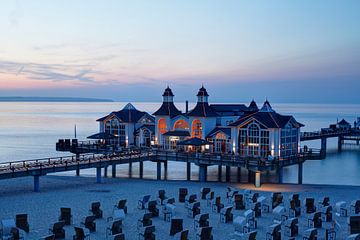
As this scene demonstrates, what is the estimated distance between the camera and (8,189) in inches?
1104

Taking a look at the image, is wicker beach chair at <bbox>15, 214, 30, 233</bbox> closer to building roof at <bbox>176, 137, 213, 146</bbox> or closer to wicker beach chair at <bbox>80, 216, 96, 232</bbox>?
wicker beach chair at <bbox>80, 216, 96, 232</bbox>

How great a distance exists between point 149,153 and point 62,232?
2069cm

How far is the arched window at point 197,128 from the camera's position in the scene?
3941cm

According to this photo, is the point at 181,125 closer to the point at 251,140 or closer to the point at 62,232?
the point at 251,140

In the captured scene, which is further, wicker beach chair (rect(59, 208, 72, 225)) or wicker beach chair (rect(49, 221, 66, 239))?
wicker beach chair (rect(59, 208, 72, 225))

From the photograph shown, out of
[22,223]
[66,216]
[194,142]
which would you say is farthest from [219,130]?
[22,223]

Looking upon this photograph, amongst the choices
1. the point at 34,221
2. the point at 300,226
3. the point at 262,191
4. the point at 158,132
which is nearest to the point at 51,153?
the point at 158,132

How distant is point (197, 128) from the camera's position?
39625 mm

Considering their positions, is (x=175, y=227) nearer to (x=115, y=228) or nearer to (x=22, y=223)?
(x=115, y=228)

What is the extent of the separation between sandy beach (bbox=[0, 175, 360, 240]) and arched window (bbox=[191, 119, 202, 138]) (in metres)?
7.17

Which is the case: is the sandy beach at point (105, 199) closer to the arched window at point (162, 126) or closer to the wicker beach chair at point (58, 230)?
the wicker beach chair at point (58, 230)

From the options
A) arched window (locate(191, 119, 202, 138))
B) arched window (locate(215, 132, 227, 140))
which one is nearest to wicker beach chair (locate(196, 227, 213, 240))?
arched window (locate(215, 132, 227, 140))

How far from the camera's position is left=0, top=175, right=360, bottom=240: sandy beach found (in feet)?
58.4

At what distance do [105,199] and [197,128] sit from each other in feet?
53.6
